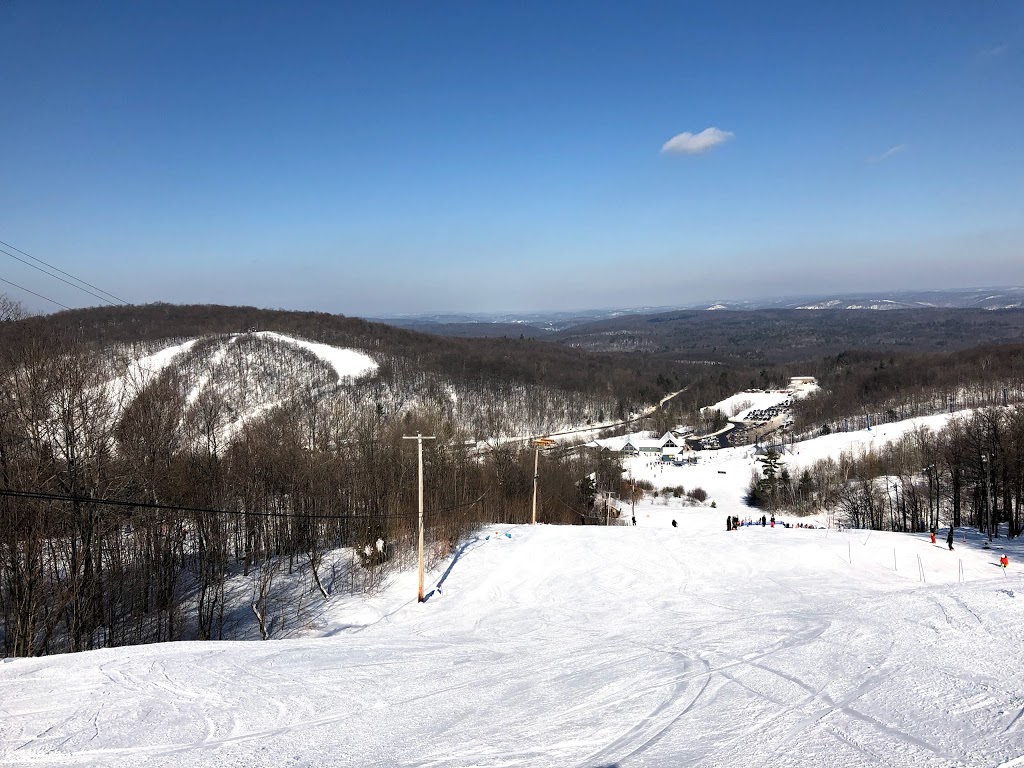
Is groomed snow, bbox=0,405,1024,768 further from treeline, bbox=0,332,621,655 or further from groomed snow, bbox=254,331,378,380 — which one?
groomed snow, bbox=254,331,378,380

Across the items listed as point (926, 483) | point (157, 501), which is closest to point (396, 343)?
point (926, 483)

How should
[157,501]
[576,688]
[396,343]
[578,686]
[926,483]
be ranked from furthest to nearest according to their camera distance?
[396,343] < [926,483] < [157,501] < [578,686] < [576,688]

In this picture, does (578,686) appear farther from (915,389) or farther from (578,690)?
(915,389)

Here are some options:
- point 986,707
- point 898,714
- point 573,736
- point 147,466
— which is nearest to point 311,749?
point 573,736

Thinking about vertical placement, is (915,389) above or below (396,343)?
below

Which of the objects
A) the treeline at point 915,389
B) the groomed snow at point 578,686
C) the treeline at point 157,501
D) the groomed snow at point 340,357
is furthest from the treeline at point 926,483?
the groomed snow at point 340,357

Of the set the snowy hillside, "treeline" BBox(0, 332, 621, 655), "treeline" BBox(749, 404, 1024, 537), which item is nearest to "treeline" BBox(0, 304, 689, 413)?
"treeline" BBox(749, 404, 1024, 537)
